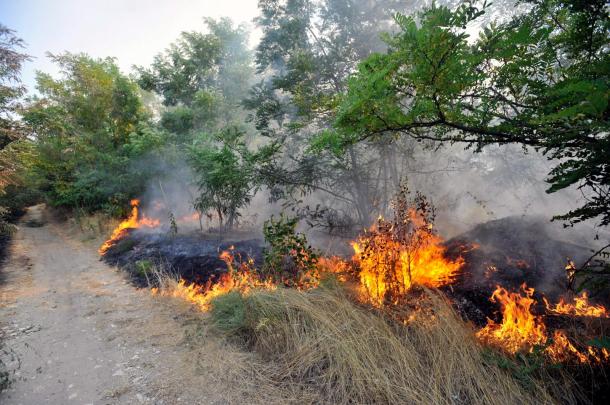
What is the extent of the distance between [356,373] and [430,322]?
1.20m

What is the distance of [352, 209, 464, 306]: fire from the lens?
181 inches

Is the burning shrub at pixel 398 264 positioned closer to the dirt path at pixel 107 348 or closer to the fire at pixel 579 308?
the fire at pixel 579 308

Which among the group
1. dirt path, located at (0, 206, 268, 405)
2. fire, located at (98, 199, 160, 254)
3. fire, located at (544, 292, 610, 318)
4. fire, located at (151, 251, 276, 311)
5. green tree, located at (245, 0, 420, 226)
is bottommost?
dirt path, located at (0, 206, 268, 405)

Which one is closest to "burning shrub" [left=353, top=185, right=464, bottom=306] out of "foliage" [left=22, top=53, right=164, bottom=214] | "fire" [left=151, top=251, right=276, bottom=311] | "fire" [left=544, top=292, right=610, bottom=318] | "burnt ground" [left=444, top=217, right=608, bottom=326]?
"burnt ground" [left=444, top=217, right=608, bottom=326]

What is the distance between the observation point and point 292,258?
5555mm

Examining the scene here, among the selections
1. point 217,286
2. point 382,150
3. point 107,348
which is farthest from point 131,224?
point 382,150

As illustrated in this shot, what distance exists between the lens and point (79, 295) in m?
7.15

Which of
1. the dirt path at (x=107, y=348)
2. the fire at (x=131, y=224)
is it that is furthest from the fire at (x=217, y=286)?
the fire at (x=131, y=224)

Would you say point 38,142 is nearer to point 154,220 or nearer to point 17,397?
point 154,220

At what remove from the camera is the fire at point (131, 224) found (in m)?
11.6

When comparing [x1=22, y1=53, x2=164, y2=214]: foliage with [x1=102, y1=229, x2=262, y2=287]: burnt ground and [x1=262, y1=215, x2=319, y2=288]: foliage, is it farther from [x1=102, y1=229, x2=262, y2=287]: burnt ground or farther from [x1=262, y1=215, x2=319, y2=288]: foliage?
[x1=262, y1=215, x2=319, y2=288]: foliage

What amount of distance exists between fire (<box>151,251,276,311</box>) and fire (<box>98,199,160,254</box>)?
616cm

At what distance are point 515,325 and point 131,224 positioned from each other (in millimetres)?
13867

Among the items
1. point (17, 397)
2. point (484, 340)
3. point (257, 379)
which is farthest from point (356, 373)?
point (17, 397)
